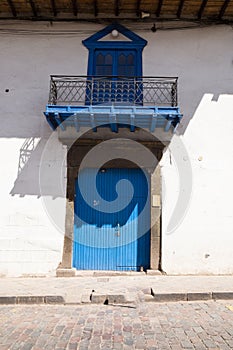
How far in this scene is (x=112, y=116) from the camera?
6867 millimetres

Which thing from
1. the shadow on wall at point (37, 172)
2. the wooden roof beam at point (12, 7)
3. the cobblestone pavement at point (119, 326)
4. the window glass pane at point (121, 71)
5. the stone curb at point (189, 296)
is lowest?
the cobblestone pavement at point (119, 326)

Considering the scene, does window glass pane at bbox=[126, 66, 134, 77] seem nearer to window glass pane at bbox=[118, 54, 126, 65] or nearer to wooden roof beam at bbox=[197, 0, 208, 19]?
window glass pane at bbox=[118, 54, 126, 65]

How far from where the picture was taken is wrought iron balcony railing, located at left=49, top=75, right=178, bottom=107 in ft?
25.1

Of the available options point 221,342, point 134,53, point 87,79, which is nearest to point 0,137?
point 87,79

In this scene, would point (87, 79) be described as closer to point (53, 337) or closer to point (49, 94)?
point (49, 94)

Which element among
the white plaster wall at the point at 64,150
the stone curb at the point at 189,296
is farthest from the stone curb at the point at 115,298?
the white plaster wall at the point at 64,150

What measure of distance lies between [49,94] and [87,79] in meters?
1.06

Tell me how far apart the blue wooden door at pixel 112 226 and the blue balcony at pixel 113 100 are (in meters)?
1.32

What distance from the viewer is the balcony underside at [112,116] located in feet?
22.4

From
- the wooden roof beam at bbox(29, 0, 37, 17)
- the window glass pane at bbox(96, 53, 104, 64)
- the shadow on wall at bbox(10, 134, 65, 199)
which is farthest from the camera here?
the window glass pane at bbox(96, 53, 104, 64)

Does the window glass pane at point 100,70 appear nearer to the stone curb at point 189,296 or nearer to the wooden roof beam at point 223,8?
the wooden roof beam at point 223,8

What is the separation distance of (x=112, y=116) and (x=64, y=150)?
1.61 m

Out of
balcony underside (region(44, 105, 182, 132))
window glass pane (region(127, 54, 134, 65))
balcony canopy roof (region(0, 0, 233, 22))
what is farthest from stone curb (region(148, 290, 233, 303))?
balcony canopy roof (region(0, 0, 233, 22))

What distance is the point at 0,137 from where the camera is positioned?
7.59 meters
